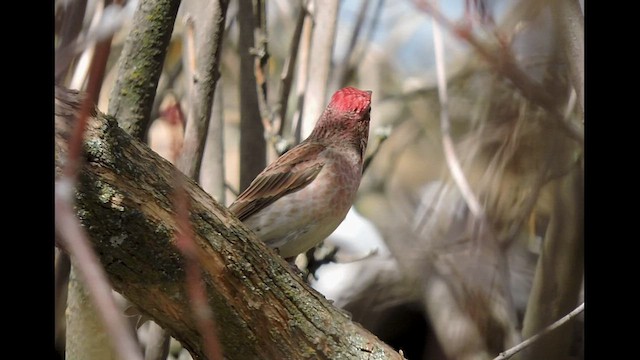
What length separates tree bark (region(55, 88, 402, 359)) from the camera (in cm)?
126

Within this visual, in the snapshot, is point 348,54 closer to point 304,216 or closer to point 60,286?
point 304,216

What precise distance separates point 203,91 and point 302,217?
0.46m

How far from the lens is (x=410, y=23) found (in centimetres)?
316

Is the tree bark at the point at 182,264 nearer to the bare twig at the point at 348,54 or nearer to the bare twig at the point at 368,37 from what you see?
the bare twig at the point at 348,54

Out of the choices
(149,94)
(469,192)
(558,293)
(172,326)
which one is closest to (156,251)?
(172,326)

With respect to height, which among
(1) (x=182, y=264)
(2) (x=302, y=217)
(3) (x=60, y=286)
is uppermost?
(2) (x=302, y=217)

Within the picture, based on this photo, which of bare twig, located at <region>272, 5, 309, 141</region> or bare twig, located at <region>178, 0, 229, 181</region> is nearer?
bare twig, located at <region>178, 0, 229, 181</region>

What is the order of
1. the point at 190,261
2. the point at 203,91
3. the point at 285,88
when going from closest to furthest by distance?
the point at 190,261 < the point at 203,91 < the point at 285,88

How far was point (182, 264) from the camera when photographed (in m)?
1.34

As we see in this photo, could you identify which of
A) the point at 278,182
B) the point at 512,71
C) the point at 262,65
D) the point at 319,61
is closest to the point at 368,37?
the point at 319,61

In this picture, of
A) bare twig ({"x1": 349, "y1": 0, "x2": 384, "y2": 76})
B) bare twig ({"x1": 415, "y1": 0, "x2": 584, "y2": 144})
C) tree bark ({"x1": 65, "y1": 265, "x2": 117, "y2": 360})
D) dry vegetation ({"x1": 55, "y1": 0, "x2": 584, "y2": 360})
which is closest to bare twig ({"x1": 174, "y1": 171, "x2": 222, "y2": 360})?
dry vegetation ({"x1": 55, "y1": 0, "x2": 584, "y2": 360})

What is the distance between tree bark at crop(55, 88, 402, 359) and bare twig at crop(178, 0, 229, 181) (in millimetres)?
751

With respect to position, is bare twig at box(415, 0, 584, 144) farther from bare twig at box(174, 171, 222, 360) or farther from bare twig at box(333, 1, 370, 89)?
bare twig at box(333, 1, 370, 89)

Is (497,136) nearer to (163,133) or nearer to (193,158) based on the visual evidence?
(193,158)
